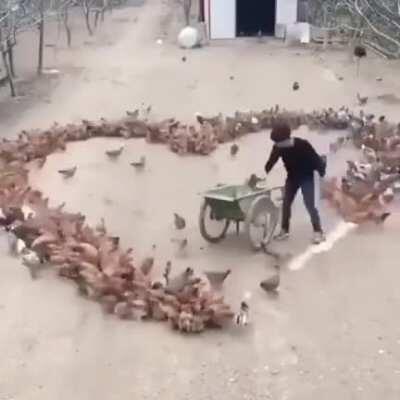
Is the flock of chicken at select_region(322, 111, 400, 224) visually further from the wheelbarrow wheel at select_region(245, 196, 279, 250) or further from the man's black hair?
the man's black hair

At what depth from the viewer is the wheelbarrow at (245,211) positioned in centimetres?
970

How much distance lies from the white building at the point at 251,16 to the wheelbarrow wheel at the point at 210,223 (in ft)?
65.0

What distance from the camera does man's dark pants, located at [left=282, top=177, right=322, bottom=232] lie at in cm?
1005

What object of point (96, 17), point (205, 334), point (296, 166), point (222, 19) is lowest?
point (96, 17)

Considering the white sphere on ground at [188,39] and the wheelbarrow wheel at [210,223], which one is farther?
the white sphere on ground at [188,39]

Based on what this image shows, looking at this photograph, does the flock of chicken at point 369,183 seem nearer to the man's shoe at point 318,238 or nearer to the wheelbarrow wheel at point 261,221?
the man's shoe at point 318,238

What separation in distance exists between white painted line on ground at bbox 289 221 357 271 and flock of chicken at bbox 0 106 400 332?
221mm

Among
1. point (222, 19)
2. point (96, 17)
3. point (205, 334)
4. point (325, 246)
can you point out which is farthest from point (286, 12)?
point (205, 334)

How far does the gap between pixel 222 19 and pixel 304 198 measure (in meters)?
20.0

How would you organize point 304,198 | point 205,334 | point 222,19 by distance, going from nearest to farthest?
point 205,334, point 304,198, point 222,19

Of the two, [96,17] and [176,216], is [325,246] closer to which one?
[176,216]

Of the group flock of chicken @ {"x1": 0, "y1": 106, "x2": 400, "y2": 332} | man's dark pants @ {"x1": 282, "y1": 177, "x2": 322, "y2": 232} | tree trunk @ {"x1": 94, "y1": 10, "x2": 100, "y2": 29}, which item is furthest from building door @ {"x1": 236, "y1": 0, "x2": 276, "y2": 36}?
man's dark pants @ {"x1": 282, "y1": 177, "x2": 322, "y2": 232}

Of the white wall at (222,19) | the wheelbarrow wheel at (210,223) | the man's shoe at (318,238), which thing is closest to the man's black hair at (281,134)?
the wheelbarrow wheel at (210,223)

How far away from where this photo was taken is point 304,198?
399 inches
